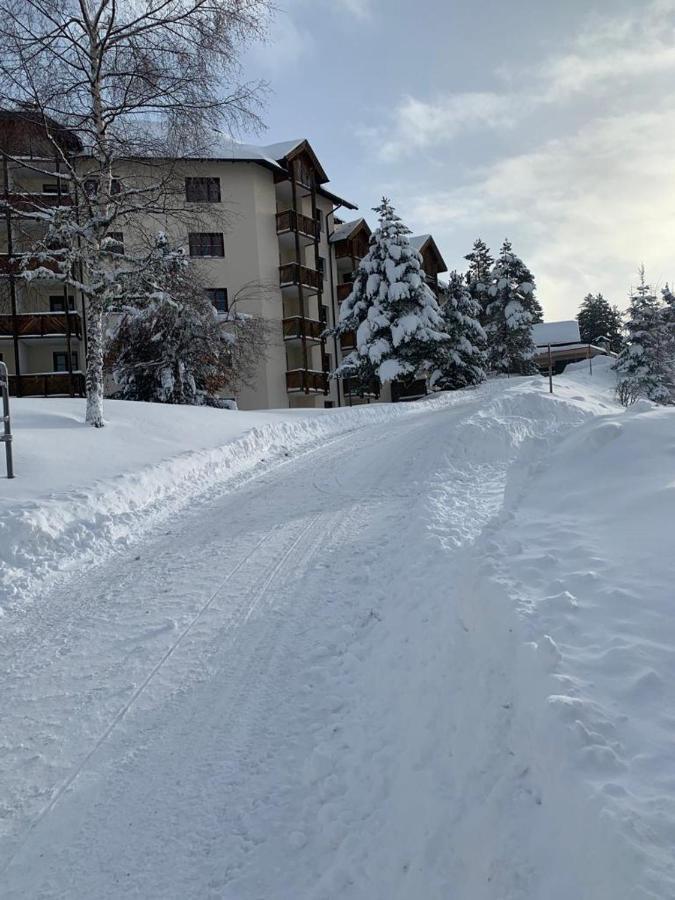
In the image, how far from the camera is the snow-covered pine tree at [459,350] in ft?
95.1

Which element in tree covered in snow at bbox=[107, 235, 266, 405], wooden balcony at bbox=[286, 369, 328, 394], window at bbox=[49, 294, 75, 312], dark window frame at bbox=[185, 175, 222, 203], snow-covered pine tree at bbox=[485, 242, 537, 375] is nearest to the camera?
dark window frame at bbox=[185, 175, 222, 203]

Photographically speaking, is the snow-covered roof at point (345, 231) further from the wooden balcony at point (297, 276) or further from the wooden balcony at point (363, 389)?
the wooden balcony at point (363, 389)

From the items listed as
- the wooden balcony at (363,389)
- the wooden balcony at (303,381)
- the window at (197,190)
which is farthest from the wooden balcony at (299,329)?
the window at (197,190)

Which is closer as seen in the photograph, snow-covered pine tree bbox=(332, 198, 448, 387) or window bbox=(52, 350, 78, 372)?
snow-covered pine tree bbox=(332, 198, 448, 387)

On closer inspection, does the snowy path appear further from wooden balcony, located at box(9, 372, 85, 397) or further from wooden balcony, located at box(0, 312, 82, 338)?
wooden balcony, located at box(0, 312, 82, 338)

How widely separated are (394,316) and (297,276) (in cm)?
594

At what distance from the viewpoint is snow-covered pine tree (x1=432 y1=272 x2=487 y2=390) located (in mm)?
28984

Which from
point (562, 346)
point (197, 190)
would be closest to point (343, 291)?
→ point (197, 190)

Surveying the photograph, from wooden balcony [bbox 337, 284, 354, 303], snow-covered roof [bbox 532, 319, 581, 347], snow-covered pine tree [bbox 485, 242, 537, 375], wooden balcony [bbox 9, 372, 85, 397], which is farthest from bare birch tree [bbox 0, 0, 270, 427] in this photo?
snow-covered roof [bbox 532, 319, 581, 347]

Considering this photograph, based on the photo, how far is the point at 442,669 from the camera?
394cm

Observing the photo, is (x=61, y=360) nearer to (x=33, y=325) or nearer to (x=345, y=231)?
(x=33, y=325)

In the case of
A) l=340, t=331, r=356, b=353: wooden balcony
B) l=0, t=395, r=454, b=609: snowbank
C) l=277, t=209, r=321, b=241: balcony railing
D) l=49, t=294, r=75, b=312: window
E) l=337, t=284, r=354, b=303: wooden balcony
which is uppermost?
l=277, t=209, r=321, b=241: balcony railing

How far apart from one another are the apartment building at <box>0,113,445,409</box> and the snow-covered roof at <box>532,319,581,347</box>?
37.2m

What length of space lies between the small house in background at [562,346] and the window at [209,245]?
33.4 meters
